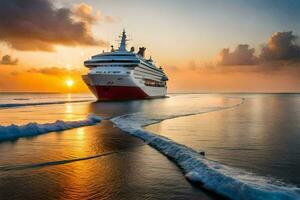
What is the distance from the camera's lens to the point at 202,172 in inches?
405

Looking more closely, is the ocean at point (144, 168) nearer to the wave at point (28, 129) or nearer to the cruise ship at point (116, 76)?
the wave at point (28, 129)

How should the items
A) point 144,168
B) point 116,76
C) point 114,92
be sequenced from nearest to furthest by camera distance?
point 144,168 → point 116,76 → point 114,92

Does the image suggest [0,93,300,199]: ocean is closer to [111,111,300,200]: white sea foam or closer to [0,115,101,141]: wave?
[111,111,300,200]: white sea foam

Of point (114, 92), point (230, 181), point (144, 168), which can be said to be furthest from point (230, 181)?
point (114, 92)

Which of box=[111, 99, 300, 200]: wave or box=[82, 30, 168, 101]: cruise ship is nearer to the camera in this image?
box=[111, 99, 300, 200]: wave

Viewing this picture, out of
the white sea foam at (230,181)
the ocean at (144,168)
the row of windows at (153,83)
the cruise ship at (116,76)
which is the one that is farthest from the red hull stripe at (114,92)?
the white sea foam at (230,181)

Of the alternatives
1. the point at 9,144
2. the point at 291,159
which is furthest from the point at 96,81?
the point at 291,159

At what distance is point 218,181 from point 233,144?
823 centimetres

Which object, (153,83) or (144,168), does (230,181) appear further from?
(153,83)

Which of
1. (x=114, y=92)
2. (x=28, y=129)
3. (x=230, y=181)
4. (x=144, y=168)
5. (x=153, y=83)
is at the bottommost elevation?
(x=144, y=168)

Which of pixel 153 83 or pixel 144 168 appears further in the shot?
pixel 153 83

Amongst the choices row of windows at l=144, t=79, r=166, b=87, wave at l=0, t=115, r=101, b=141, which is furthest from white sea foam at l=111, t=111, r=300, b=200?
row of windows at l=144, t=79, r=166, b=87

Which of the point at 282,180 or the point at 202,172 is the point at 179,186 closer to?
the point at 202,172

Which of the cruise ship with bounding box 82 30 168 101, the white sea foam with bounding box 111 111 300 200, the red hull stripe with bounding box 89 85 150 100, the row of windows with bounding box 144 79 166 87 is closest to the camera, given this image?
the white sea foam with bounding box 111 111 300 200
